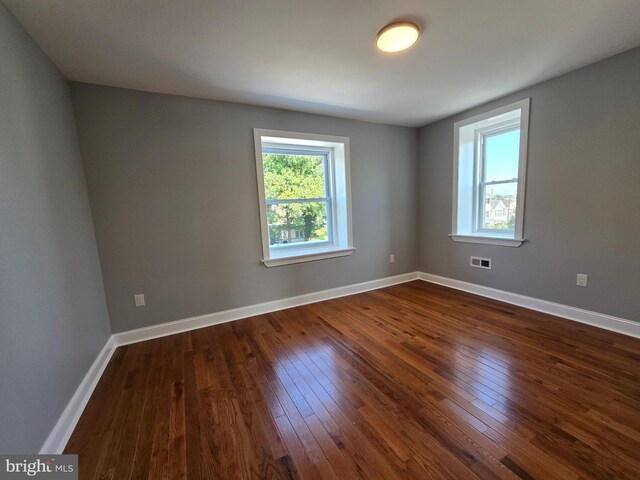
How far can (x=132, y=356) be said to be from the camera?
2.22 m

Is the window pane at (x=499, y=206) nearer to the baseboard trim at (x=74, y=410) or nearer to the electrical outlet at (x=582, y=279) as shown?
the electrical outlet at (x=582, y=279)

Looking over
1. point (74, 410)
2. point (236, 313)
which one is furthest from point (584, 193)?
point (74, 410)

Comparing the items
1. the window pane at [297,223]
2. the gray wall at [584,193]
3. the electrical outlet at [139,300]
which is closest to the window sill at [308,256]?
the window pane at [297,223]

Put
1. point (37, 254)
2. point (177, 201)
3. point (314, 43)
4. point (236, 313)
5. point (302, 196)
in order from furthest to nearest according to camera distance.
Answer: point (302, 196), point (236, 313), point (177, 201), point (314, 43), point (37, 254)

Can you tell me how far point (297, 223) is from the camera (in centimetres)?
341

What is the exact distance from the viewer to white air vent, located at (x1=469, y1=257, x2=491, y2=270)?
3.20 metres

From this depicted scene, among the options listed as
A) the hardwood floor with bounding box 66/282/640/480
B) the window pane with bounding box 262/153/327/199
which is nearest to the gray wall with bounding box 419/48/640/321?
the hardwood floor with bounding box 66/282/640/480

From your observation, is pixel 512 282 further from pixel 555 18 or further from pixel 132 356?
pixel 132 356

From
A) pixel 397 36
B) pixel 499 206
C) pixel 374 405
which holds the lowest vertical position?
pixel 374 405

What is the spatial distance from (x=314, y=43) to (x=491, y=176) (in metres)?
2.75

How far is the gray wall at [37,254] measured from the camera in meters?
1.14

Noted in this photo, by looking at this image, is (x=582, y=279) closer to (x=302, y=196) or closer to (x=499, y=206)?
(x=499, y=206)

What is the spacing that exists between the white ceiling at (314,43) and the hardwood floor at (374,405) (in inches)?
91.8

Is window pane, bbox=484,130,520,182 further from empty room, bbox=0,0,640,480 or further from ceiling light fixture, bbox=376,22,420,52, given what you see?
ceiling light fixture, bbox=376,22,420,52
